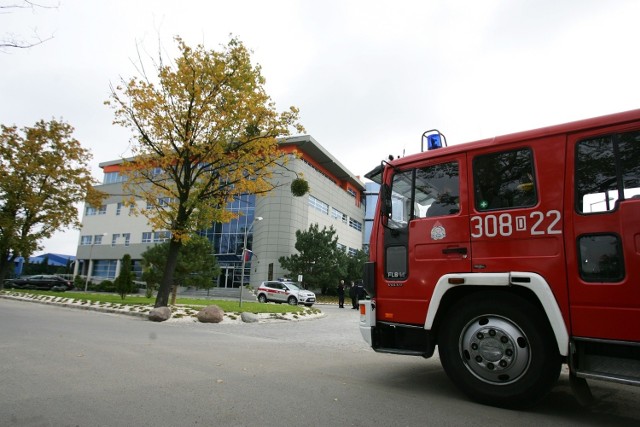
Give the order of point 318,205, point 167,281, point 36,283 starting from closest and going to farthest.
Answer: point 167,281 < point 36,283 < point 318,205

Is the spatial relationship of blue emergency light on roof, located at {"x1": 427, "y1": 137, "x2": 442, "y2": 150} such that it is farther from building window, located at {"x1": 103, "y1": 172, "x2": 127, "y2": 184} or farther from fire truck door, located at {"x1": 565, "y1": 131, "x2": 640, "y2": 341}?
building window, located at {"x1": 103, "y1": 172, "x2": 127, "y2": 184}

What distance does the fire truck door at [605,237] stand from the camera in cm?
359

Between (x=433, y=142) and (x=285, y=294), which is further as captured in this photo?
(x=285, y=294)

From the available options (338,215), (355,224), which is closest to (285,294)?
(338,215)

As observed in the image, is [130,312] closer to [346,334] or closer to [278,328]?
[278,328]

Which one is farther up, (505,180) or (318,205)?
(318,205)

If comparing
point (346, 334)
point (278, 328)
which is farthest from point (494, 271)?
point (278, 328)

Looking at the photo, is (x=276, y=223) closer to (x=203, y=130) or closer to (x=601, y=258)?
(x=203, y=130)

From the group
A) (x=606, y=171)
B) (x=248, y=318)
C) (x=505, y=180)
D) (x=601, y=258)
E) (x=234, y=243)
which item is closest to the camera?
(x=601, y=258)

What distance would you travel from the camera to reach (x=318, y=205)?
49219mm

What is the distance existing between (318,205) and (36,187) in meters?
28.2

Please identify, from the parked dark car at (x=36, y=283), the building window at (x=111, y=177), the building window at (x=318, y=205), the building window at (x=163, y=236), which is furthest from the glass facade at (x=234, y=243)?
the building window at (x=111, y=177)

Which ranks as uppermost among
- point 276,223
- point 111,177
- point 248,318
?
point 111,177

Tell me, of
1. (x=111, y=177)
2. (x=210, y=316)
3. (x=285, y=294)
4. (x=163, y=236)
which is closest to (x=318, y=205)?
(x=285, y=294)
